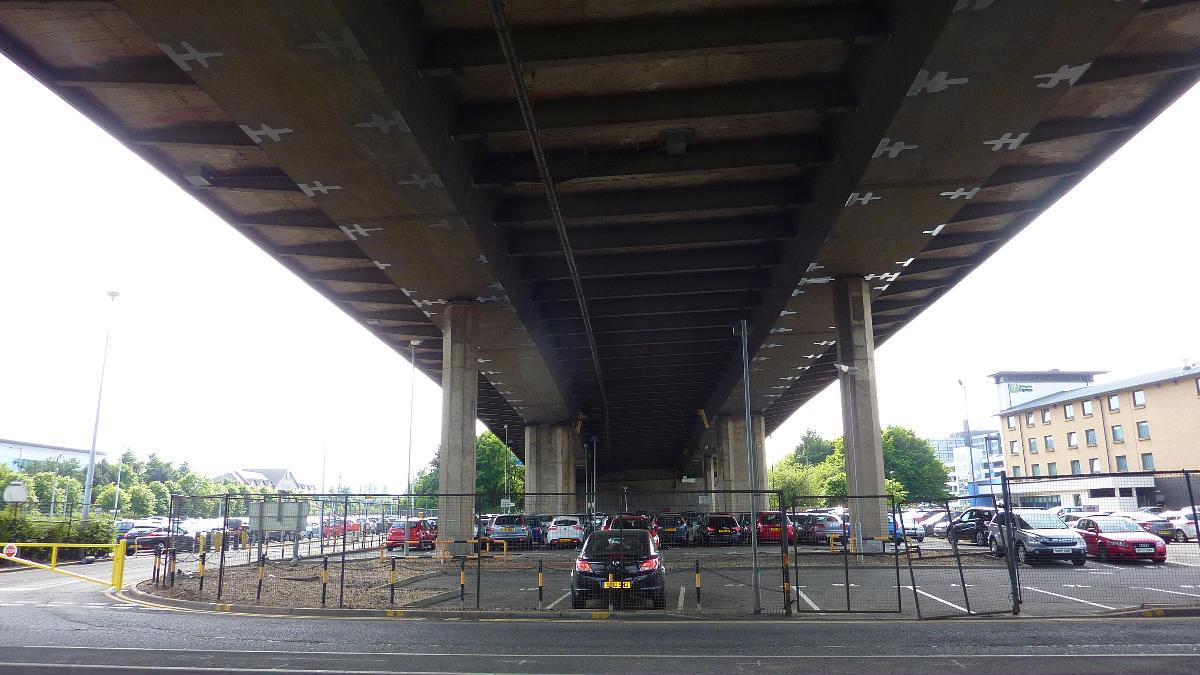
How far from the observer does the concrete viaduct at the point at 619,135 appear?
1221 centimetres

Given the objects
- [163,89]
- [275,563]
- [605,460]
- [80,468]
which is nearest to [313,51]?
[163,89]

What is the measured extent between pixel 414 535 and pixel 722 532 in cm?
1954

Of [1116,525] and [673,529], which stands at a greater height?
[673,529]

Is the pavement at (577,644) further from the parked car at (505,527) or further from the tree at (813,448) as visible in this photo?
the tree at (813,448)

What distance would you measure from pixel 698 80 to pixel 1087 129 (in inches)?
349

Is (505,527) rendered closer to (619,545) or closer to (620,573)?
(619,545)

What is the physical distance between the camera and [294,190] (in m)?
18.5

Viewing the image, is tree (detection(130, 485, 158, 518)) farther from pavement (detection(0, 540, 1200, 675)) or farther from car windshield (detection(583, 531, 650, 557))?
car windshield (detection(583, 531, 650, 557))

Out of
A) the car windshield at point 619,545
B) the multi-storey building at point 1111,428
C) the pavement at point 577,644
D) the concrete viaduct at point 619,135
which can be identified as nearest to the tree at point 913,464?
the multi-storey building at point 1111,428

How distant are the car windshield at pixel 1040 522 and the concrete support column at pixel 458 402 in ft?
54.6

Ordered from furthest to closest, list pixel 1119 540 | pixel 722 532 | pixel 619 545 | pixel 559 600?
pixel 1119 540 < pixel 722 532 < pixel 559 600 < pixel 619 545

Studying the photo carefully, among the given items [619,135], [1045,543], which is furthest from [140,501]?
[1045,543]

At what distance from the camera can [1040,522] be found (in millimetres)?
21703

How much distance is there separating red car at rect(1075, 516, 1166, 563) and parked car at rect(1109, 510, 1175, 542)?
0.39 meters
